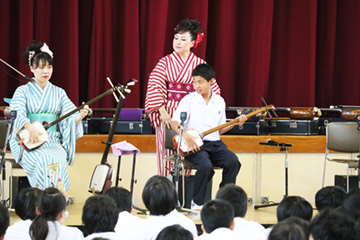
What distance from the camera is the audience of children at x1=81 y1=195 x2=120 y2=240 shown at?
2.97 metres

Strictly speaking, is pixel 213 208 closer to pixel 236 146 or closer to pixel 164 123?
pixel 164 123

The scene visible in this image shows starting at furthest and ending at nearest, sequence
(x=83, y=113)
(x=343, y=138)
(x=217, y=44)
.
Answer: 1. (x=217, y=44)
2. (x=343, y=138)
3. (x=83, y=113)

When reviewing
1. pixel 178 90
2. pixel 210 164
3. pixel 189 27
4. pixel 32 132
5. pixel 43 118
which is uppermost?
pixel 189 27

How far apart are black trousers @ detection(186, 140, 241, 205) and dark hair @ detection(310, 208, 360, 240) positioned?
2.49 metres

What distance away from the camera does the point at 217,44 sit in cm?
710

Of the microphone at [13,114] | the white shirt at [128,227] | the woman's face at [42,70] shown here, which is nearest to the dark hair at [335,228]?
the white shirt at [128,227]

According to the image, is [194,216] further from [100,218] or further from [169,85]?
[100,218]

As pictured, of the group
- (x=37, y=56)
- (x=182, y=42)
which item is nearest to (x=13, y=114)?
(x=37, y=56)

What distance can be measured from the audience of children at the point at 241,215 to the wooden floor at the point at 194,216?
1.23 m

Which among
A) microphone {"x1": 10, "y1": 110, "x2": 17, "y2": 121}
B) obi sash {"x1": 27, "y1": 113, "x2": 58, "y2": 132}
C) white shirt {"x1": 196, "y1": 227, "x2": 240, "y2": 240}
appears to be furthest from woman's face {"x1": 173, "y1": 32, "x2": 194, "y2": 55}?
white shirt {"x1": 196, "y1": 227, "x2": 240, "y2": 240}

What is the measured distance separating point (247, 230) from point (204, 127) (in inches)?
86.2

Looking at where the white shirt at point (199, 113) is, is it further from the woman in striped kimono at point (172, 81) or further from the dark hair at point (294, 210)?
the dark hair at point (294, 210)

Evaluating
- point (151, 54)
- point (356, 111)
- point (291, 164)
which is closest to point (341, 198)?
point (291, 164)

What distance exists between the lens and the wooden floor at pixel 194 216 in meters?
4.85
